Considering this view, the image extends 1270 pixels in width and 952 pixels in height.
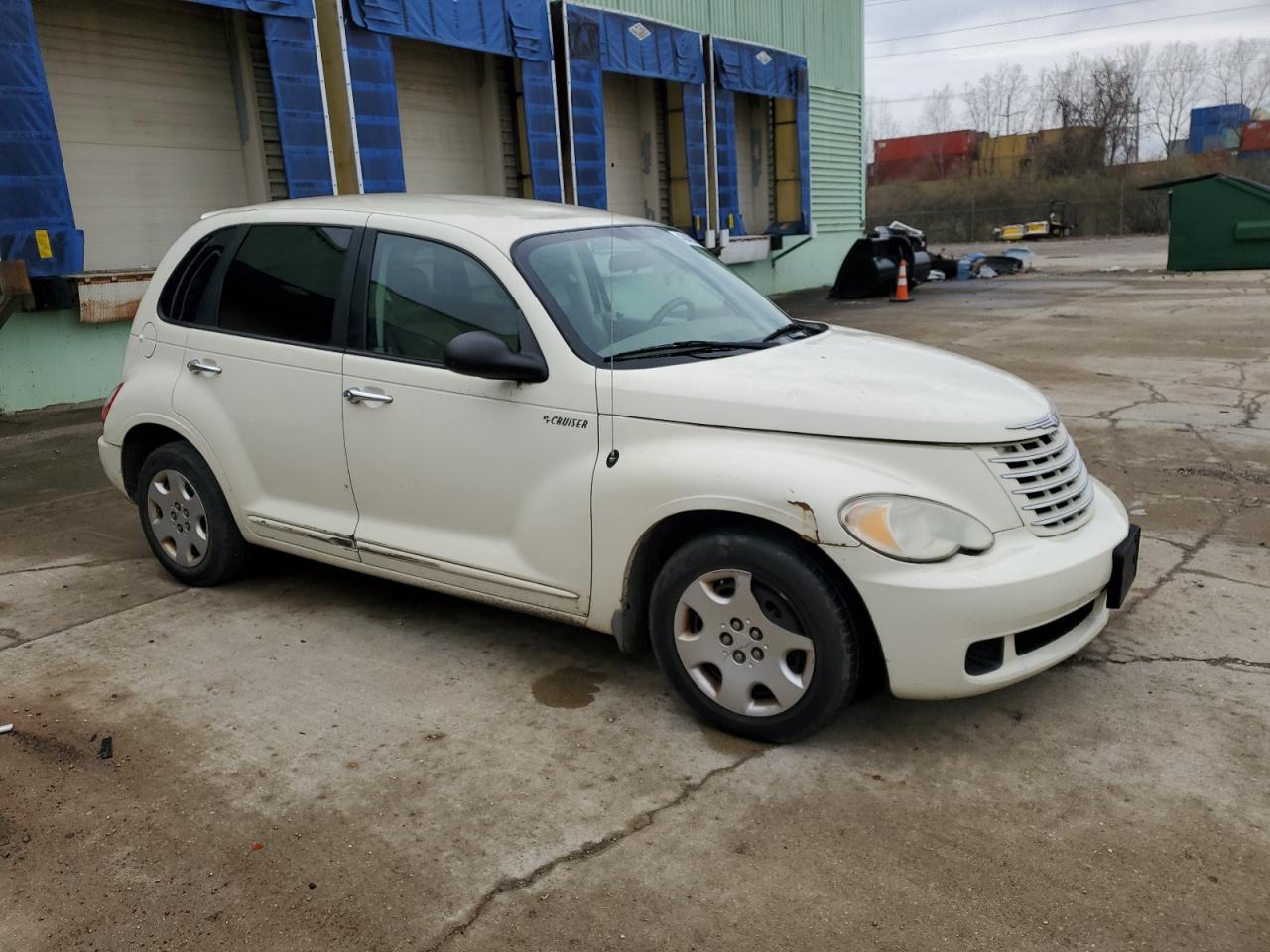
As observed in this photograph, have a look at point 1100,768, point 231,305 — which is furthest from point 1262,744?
point 231,305

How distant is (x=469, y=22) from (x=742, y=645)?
39.9ft

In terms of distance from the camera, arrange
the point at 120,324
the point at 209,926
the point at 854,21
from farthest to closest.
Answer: the point at 854,21 → the point at 120,324 → the point at 209,926

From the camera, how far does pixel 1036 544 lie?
10.7 feet

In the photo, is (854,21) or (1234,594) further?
(854,21)

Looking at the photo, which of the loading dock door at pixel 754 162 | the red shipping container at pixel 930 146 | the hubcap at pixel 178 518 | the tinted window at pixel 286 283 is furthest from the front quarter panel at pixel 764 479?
the red shipping container at pixel 930 146

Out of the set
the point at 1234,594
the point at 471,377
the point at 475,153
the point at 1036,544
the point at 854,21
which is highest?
the point at 854,21

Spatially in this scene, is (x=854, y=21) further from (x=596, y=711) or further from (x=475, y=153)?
(x=596, y=711)

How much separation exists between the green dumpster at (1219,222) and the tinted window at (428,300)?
1949 centimetres

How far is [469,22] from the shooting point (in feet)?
43.8

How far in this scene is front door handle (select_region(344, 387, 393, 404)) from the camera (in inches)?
159

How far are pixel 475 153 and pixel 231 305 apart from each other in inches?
444

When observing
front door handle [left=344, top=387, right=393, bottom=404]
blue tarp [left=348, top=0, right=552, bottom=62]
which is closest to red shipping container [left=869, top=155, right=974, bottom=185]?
blue tarp [left=348, top=0, right=552, bottom=62]

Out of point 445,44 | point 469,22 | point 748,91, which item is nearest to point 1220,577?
point 445,44

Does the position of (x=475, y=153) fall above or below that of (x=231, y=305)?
above
